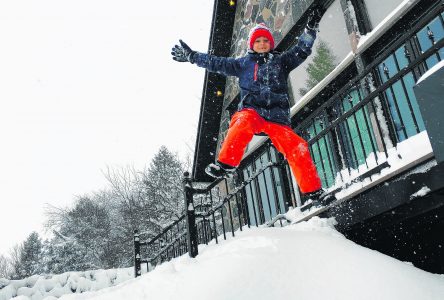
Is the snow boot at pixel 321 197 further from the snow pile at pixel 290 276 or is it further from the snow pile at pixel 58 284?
the snow pile at pixel 58 284

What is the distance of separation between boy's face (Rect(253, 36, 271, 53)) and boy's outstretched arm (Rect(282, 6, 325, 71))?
22 centimetres

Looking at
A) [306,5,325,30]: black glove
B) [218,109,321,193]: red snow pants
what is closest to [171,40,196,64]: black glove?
[218,109,321,193]: red snow pants

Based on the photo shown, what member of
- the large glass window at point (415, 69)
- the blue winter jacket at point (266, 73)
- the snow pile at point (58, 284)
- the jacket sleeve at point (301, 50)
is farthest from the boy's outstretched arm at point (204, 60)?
the snow pile at point (58, 284)

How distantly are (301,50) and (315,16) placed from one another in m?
0.40

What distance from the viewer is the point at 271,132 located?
3.70 metres

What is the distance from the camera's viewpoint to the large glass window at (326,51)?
5.31 meters

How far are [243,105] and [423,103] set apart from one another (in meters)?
1.81

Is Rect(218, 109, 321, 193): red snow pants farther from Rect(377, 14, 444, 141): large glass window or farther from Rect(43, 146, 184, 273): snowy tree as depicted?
Rect(43, 146, 184, 273): snowy tree

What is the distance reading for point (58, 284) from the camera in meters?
8.48

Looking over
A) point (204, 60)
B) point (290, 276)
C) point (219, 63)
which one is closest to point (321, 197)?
point (290, 276)

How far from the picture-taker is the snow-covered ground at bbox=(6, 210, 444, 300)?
2299 mm

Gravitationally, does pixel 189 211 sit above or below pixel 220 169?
below

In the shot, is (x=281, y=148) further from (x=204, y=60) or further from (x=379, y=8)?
(x=379, y=8)

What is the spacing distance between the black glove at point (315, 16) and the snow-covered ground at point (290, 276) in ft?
7.00
